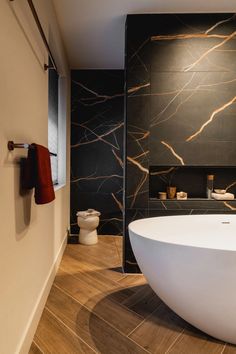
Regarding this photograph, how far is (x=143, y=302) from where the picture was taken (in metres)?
1.82

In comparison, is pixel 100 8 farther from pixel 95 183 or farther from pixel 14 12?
pixel 95 183

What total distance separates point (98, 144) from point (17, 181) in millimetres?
2383

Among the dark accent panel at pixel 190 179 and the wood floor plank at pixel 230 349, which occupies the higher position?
the dark accent panel at pixel 190 179

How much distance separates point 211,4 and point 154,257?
2281 millimetres

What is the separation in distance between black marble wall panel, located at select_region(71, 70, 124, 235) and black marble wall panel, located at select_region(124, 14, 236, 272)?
1.27 m

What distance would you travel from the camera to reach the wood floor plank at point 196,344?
134 centimetres

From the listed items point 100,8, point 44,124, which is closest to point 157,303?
point 44,124

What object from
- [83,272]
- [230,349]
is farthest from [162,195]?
[230,349]

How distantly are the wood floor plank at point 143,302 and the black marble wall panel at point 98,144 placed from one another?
5.35 ft

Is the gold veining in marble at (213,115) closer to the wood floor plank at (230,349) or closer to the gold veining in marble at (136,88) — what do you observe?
the gold veining in marble at (136,88)

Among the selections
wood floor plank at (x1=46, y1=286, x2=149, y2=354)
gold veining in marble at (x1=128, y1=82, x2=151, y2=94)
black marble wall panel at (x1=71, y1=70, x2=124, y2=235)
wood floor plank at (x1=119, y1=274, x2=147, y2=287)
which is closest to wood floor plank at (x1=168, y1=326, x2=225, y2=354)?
wood floor plank at (x1=46, y1=286, x2=149, y2=354)

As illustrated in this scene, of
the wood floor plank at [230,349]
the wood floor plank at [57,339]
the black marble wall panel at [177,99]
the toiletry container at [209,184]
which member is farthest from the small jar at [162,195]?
the wood floor plank at [57,339]

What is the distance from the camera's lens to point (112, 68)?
3.44m

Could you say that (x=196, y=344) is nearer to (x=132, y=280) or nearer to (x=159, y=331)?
(x=159, y=331)
